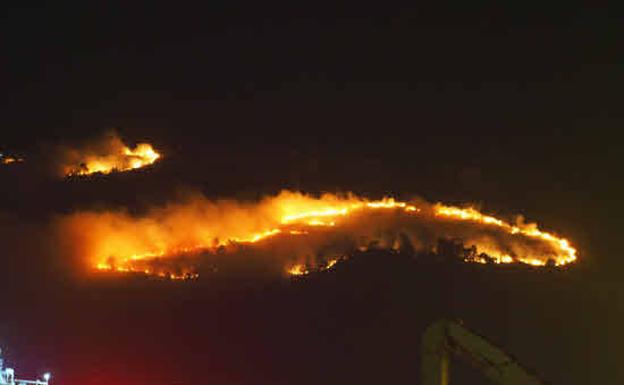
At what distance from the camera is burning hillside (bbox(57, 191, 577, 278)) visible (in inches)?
948

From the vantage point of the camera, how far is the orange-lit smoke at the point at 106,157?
30.2 m

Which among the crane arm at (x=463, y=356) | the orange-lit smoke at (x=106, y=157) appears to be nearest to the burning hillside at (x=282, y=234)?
the orange-lit smoke at (x=106, y=157)

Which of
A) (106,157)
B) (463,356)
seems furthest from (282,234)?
(463,356)

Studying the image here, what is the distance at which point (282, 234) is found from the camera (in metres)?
25.8

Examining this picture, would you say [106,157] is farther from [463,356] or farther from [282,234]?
[463,356]

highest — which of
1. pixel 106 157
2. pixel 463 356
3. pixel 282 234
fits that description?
pixel 106 157

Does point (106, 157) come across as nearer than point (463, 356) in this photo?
No

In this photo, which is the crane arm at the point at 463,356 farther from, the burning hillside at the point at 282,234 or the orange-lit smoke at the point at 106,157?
the orange-lit smoke at the point at 106,157

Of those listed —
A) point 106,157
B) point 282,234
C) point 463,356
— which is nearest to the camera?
point 463,356

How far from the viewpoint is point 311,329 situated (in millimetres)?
20406

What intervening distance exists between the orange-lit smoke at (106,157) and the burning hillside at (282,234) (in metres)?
4.65

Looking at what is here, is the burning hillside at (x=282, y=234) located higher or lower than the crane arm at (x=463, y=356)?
higher

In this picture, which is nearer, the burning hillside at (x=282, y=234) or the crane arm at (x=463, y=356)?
the crane arm at (x=463, y=356)

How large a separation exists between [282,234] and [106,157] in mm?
9446
